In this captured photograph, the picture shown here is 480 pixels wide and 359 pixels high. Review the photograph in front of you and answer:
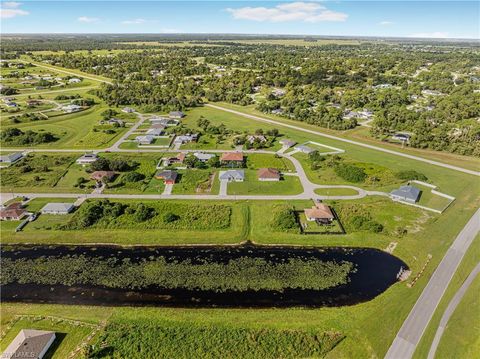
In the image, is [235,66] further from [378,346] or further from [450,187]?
[378,346]

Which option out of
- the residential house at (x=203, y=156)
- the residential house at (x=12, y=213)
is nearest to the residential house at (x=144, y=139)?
the residential house at (x=203, y=156)

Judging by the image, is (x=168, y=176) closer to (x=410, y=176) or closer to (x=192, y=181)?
(x=192, y=181)

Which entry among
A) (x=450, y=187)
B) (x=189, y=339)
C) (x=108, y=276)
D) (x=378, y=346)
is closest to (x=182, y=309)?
(x=189, y=339)

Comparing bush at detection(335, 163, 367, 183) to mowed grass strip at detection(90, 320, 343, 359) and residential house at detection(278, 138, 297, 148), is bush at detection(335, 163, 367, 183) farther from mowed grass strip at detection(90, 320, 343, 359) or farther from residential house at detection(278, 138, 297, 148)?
mowed grass strip at detection(90, 320, 343, 359)

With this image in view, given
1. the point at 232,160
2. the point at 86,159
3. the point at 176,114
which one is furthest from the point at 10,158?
the point at 176,114

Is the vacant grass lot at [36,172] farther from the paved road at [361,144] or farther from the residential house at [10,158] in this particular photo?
the paved road at [361,144]

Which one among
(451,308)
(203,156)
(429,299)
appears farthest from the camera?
(203,156)

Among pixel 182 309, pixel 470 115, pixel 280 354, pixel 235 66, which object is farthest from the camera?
pixel 235 66
